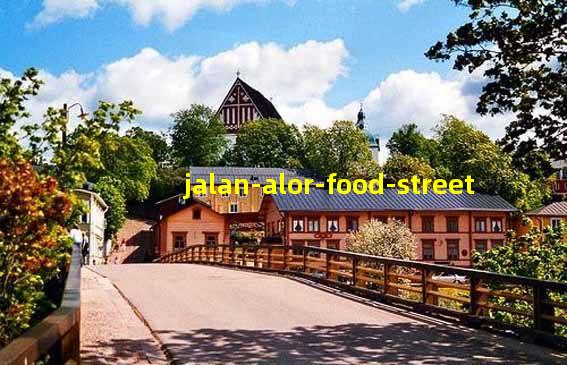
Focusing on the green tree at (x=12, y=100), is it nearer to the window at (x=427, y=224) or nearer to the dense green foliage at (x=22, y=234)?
the dense green foliage at (x=22, y=234)

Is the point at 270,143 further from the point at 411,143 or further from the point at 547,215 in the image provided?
the point at 547,215

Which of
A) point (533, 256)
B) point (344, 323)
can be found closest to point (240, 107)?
point (533, 256)

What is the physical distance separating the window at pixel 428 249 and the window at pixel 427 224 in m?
1.03

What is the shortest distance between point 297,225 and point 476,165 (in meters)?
24.3

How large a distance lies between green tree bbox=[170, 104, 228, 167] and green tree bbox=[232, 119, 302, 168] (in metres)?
4.30

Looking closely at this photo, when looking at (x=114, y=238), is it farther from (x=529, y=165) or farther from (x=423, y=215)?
(x=529, y=165)

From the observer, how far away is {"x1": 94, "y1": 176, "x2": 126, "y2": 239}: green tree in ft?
232

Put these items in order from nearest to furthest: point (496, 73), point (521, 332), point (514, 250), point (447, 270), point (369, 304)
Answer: point (521, 332) < point (496, 73) < point (447, 270) < point (369, 304) < point (514, 250)

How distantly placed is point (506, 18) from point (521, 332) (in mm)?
4993

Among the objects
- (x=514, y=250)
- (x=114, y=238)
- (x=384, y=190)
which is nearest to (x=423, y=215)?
(x=384, y=190)

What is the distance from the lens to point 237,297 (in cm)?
1672

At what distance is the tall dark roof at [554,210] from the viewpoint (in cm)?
6600

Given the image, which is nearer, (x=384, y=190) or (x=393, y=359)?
(x=393, y=359)

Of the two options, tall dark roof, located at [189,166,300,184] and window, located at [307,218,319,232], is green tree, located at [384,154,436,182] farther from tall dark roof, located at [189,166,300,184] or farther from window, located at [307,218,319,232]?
window, located at [307,218,319,232]
